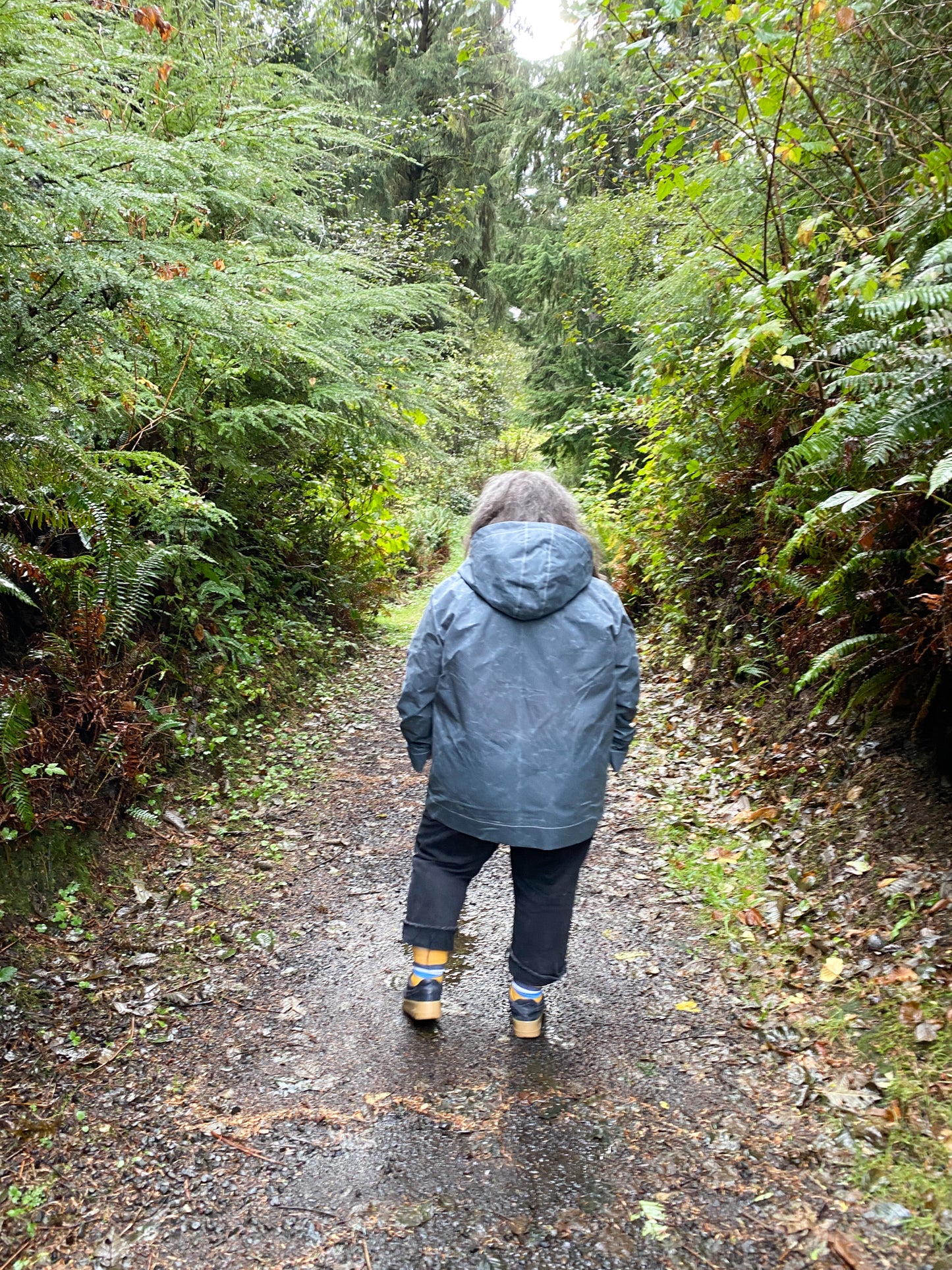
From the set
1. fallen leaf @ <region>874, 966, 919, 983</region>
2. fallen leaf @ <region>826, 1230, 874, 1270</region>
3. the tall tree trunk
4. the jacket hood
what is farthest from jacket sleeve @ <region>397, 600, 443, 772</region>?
the tall tree trunk

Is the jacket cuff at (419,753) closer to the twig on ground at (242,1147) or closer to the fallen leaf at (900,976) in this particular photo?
the twig on ground at (242,1147)

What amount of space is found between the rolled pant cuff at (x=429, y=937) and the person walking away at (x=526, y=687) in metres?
0.38

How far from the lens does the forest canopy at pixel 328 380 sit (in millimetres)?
3062

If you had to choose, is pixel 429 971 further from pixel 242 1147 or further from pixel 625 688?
pixel 625 688

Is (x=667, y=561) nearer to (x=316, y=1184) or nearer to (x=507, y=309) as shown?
(x=316, y=1184)

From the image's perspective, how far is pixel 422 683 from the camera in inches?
122

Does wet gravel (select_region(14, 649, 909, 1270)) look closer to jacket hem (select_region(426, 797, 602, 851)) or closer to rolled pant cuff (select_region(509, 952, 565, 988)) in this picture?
rolled pant cuff (select_region(509, 952, 565, 988))

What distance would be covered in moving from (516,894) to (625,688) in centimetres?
94

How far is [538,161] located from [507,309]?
379 centimetres

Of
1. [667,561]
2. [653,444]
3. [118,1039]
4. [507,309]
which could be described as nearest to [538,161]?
[507,309]

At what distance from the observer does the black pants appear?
3.18 m

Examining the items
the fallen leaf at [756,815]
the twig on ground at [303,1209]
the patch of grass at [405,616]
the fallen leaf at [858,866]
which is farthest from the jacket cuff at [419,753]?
the patch of grass at [405,616]

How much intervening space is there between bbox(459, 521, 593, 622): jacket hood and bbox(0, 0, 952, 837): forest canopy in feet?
3.93

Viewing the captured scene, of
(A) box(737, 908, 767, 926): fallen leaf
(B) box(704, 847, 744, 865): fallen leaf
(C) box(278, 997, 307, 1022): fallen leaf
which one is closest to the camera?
(C) box(278, 997, 307, 1022): fallen leaf
